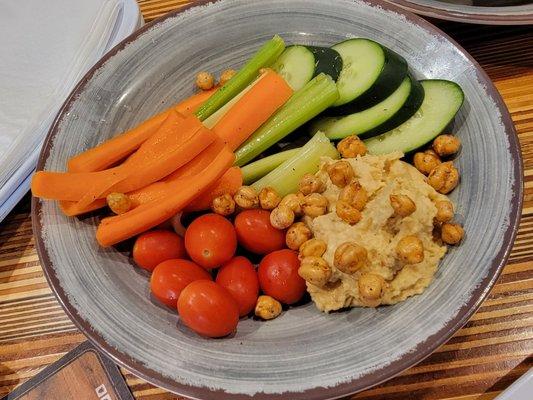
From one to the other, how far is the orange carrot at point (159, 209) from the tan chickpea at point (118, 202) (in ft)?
0.07

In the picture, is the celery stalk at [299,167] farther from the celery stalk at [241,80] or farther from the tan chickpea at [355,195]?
the celery stalk at [241,80]

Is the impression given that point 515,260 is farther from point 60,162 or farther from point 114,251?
point 60,162

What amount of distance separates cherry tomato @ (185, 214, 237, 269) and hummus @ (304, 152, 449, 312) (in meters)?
0.32

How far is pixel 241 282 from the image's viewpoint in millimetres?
1892

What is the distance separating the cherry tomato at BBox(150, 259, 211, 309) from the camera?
72.3 inches

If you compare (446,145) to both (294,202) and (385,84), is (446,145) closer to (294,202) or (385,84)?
(385,84)

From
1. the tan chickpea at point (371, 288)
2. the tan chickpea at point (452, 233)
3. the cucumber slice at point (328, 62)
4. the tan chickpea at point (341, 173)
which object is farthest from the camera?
the cucumber slice at point (328, 62)

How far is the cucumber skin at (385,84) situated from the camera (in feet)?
6.93

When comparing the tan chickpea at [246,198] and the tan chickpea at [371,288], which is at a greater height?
the tan chickpea at [246,198]

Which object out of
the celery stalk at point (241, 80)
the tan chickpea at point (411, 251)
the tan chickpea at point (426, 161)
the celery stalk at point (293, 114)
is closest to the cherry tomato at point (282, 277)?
the tan chickpea at point (411, 251)

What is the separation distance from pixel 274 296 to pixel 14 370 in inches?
40.8

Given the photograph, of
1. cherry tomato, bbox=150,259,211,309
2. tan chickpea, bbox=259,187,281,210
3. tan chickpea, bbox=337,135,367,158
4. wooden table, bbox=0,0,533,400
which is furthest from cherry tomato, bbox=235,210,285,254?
wooden table, bbox=0,0,533,400

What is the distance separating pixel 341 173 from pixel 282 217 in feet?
0.87

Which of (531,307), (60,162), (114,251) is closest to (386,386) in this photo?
(531,307)
